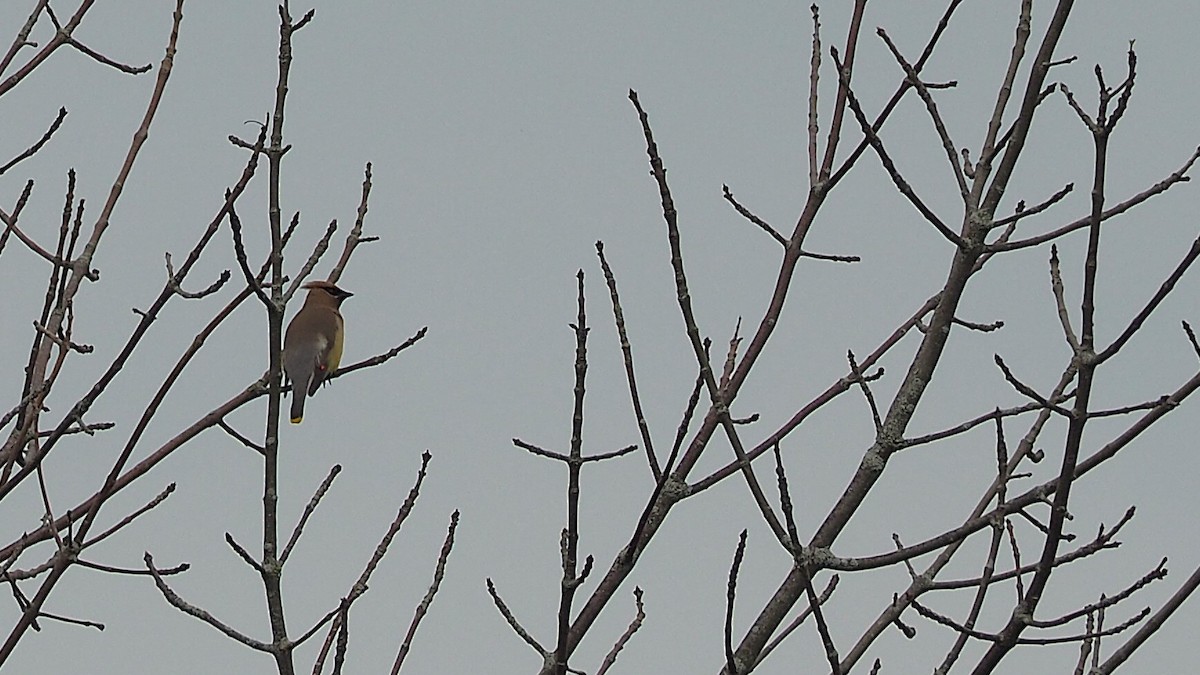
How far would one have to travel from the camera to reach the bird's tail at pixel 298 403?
682 centimetres

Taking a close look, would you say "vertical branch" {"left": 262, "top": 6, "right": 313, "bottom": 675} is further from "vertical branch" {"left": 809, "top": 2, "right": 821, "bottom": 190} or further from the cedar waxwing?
the cedar waxwing

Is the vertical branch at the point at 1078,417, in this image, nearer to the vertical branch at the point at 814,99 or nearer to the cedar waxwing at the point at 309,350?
the vertical branch at the point at 814,99

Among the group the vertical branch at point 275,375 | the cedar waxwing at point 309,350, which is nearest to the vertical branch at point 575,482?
the vertical branch at point 275,375

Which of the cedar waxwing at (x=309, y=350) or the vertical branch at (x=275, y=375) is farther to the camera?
the cedar waxwing at (x=309, y=350)

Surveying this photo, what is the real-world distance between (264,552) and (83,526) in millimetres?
523

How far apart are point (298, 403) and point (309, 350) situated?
24 centimetres

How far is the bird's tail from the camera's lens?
6.82 m

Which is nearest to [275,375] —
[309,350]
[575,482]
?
[575,482]

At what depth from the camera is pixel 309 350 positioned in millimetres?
6875

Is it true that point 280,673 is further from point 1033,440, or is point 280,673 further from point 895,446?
point 1033,440

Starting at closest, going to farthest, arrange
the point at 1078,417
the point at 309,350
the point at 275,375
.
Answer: the point at 1078,417 < the point at 275,375 < the point at 309,350

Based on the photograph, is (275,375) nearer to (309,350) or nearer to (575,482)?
(575,482)

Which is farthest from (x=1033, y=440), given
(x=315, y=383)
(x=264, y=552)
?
(x=315, y=383)

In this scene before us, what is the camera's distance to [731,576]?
2.46 m
